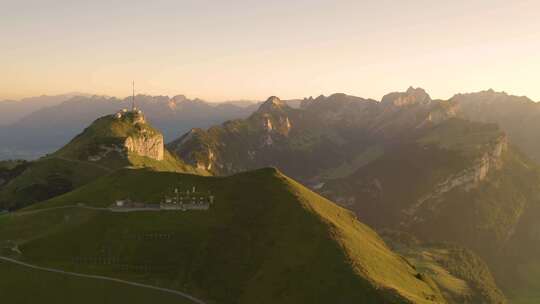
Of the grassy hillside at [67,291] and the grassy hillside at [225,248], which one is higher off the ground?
the grassy hillside at [225,248]

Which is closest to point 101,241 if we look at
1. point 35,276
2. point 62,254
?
point 62,254

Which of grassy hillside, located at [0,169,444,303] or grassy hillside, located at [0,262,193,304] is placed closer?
grassy hillside, located at [0,262,193,304]

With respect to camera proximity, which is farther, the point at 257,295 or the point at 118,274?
the point at 118,274

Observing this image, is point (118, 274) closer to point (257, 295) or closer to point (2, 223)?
point (257, 295)

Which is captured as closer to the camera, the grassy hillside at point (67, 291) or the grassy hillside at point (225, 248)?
the grassy hillside at point (67, 291)

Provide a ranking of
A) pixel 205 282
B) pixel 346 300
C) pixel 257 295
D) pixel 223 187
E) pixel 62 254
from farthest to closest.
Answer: pixel 223 187
pixel 62 254
pixel 205 282
pixel 257 295
pixel 346 300

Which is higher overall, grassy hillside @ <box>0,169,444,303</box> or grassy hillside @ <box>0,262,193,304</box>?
grassy hillside @ <box>0,169,444,303</box>

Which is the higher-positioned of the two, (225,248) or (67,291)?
(225,248)

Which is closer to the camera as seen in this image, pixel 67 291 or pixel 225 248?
pixel 67 291
